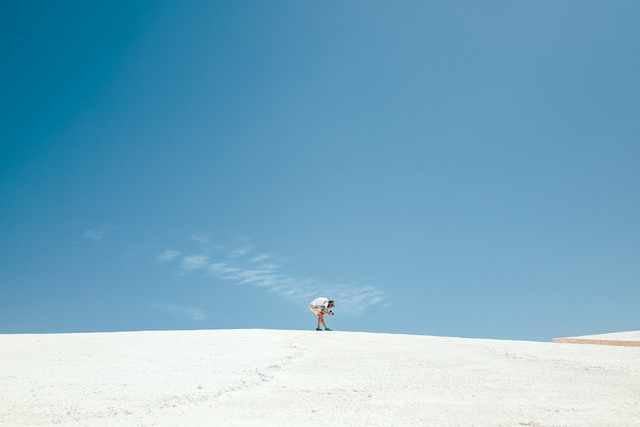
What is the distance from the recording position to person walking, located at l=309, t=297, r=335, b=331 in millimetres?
17844

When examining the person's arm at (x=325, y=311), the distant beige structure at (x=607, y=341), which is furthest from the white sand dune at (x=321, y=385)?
the person's arm at (x=325, y=311)

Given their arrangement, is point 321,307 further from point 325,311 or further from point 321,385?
point 321,385

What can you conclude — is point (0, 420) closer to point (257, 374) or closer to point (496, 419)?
point (257, 374)

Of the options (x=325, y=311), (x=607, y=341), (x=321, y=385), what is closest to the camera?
(x=321, y=385)

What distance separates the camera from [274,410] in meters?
5.55

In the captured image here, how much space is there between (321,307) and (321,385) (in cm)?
1109

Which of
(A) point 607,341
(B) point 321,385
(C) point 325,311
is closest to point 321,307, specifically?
(C) point 325,311

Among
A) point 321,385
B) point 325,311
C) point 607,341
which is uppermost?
point 325,311

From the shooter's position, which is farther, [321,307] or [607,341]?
[321,307]

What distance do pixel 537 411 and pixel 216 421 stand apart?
3.61m

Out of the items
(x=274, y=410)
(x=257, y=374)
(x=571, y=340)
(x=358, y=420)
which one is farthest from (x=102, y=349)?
(x=571, y=340)

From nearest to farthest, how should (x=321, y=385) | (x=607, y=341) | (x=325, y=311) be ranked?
1. (x=321, y=385)
2. (x=607, y=341)
3. (x=325, y=311)

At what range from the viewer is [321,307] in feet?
59.1

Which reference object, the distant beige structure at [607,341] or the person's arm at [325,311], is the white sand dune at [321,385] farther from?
the person's arm at [325,311]
